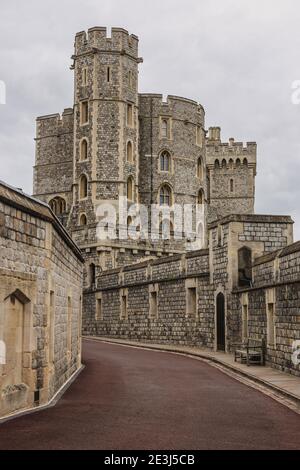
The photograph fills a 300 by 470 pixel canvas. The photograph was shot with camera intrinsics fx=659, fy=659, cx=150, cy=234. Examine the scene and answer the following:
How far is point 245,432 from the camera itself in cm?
866

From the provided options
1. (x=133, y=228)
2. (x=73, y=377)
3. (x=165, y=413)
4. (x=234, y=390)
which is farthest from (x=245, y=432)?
(x=133, y=228)

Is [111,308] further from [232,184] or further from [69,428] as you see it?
[232,184]

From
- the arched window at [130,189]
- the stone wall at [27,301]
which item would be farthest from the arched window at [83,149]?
the stone wall at [27,301]

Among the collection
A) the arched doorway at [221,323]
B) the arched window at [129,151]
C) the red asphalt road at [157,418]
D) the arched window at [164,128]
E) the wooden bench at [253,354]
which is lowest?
the red asphalt road at [157,418]

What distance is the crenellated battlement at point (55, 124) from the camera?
54656 mm

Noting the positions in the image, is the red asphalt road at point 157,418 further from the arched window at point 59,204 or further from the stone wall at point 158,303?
the arched window at point 59,204

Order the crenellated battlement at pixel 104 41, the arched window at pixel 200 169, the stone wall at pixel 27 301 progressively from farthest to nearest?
1. the arched window at pixel 200 169
2. the crenellated battlement at pixel 104 41
3. the stone wall at pixel 27 301

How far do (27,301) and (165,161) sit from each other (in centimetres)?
4419

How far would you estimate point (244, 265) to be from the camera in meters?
22.9

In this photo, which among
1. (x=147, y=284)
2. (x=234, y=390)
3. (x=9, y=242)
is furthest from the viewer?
(x=147, y=284)

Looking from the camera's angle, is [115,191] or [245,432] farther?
[115,191]

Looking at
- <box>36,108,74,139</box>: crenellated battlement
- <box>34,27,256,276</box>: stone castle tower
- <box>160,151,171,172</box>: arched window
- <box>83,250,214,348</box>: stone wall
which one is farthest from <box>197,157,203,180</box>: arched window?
<box>83,250,214,348</box>: stone wall

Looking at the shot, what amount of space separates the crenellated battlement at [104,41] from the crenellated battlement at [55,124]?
21.9 feet

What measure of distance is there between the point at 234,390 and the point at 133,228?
2943 centimetres
